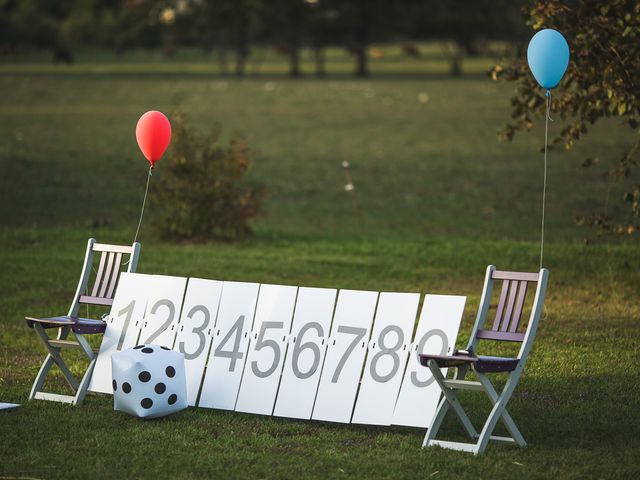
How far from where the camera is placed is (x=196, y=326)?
938 cm

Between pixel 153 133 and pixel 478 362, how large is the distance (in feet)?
Result: 13.5

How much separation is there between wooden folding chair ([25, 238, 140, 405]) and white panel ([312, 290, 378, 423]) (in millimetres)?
1874

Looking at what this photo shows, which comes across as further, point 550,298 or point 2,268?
point 2,268

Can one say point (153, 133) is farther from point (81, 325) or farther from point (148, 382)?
point (148, 382)

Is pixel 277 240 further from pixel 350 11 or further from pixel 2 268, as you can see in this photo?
pixel 350 11

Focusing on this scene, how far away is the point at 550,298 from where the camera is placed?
1424 cm

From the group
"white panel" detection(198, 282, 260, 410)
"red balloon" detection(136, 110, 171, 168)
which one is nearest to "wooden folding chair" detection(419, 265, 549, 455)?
"white panel" detection(198, 282, 260, 410)

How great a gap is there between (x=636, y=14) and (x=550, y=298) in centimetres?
369

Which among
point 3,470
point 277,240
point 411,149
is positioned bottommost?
point 3,470

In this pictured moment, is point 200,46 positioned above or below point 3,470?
above

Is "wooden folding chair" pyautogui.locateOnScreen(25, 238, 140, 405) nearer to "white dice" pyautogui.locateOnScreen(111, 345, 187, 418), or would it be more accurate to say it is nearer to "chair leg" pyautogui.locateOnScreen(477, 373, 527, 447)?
"white dice" pyautogui.locateOnScreen(111, 345, 187, 418)

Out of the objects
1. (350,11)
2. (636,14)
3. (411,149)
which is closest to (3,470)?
(636,14)

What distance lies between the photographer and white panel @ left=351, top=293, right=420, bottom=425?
8.46m

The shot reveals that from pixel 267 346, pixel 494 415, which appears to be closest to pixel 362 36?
pixel 267 346
